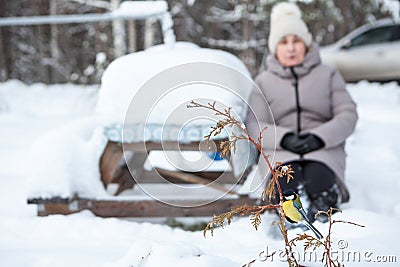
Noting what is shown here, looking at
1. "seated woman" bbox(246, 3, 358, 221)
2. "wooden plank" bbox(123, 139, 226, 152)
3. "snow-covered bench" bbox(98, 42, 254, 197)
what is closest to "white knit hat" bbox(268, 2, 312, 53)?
"seated woman" bbox(246, 3, 358, 221)

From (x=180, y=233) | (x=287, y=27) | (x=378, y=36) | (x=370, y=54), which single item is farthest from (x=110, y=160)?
(x=378, y=36)

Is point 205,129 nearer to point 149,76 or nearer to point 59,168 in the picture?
point 149,76

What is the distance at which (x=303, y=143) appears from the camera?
102 inches

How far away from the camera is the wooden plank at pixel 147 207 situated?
276 centimetres

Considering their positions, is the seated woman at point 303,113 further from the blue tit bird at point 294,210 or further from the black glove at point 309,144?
the blue tit bird at point 294,210

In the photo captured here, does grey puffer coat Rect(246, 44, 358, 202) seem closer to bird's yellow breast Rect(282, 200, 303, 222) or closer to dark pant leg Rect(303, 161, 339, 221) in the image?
dark pant leg Rect(303, 161, 339, 221)

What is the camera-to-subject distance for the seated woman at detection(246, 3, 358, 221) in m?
2.52

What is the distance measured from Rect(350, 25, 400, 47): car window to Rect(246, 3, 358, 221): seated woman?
6.89 meters

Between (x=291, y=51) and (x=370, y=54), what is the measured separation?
7057 mm

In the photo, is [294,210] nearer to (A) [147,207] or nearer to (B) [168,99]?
(B) [168,99]

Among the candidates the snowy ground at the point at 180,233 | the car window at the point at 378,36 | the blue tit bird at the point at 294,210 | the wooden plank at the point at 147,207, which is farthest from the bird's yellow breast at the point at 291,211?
the car window at the point at 378,36

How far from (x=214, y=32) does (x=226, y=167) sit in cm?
1486

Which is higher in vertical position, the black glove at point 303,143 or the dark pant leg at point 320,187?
the black glove at point 303,143

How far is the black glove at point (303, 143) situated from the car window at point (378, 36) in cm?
748
